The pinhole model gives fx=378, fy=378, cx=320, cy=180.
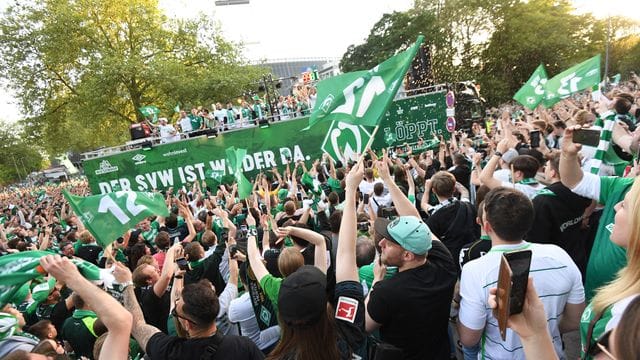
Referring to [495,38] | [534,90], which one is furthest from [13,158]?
[534,90]

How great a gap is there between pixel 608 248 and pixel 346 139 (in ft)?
9.69

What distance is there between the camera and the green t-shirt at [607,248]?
8.58 feet

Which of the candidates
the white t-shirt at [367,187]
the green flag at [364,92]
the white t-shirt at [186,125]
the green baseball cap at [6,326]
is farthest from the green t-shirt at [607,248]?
the white t-shirt at [186,125]

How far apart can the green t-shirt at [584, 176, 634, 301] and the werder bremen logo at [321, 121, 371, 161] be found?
8.16 ft

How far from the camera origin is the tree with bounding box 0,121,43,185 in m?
54.3

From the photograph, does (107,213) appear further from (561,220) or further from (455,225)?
(561,220)

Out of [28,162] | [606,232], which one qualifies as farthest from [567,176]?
[28,162]

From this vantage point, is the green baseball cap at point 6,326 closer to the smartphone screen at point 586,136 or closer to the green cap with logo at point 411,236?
→ the green cap with logo at point 411,236

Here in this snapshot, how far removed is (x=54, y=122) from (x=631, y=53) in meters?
56.2

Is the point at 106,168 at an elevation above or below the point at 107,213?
below

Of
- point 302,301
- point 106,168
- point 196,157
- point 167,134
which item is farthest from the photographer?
point 167,134

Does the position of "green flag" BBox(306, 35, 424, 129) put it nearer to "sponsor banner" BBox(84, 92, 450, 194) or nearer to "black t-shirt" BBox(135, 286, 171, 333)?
"black t-shirt" BBox(135, 286, 171, 333)

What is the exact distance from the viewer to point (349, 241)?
8.30 feet

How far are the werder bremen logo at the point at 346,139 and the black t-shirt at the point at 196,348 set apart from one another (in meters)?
2.86
